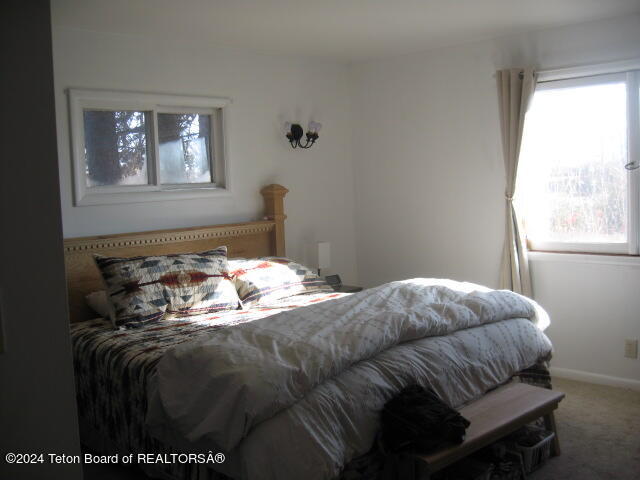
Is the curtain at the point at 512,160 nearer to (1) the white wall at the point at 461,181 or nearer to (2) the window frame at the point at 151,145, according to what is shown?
(1) the white wall at the point at 461,181

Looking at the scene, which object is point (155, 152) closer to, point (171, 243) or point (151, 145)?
point (151, 145)

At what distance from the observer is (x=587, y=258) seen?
420 centimetres

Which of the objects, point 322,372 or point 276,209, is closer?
point 322,372

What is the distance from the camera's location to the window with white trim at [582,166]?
4.04 metres

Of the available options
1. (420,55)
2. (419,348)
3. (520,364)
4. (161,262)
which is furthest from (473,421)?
(420,55)

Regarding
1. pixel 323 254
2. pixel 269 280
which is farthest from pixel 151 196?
pixel 323 254

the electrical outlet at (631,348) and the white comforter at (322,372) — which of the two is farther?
the electrical outlet at (631,348)

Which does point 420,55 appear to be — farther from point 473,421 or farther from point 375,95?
point 473,421

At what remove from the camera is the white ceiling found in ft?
11.5

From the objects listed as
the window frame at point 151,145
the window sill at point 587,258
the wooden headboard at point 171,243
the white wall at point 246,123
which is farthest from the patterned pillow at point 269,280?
the window sill at point 587,258

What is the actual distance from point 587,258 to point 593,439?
1299 mm

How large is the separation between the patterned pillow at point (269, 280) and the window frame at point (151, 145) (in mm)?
643

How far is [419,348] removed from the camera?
2801 mm

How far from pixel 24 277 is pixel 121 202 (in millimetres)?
2974
